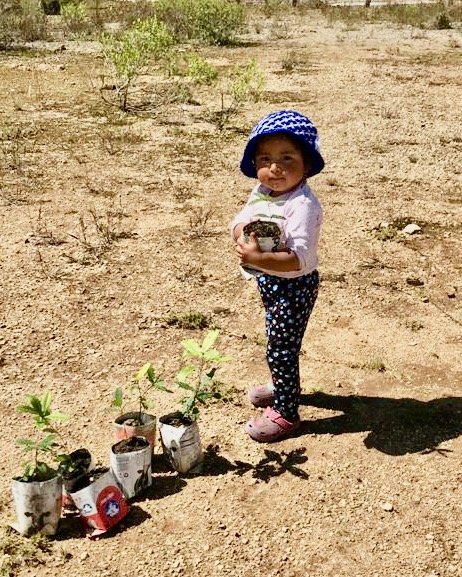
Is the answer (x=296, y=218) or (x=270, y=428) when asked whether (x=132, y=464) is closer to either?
(x=270, y=428)

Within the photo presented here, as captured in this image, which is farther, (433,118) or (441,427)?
(433,118)

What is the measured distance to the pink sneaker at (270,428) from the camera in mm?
2977

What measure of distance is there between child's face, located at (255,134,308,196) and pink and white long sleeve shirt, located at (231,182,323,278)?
0.06 m

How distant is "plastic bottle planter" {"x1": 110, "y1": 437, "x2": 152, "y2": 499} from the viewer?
8.28 feet

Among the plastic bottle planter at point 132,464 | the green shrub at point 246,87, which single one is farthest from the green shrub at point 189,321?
the green shrub at point 246,87

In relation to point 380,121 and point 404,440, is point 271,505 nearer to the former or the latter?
point 404,440

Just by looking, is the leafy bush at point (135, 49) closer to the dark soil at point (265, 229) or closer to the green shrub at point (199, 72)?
the green shrub at point (199, 72)

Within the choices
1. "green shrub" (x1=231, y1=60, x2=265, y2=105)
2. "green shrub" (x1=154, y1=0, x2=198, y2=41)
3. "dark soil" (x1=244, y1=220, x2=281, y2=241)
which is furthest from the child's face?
"green shrub" (x1=154, y1=0, x2=198, y2=41)

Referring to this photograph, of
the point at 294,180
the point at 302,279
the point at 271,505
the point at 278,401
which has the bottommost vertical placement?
the point at 271,505

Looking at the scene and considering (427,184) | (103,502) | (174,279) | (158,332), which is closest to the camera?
(103,502)

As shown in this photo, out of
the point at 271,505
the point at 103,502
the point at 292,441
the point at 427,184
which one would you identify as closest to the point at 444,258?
the point at 427,184

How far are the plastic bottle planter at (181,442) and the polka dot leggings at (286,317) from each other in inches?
17.2

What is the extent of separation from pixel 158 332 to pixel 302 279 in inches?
59.6

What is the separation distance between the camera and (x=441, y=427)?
10.2 ft
